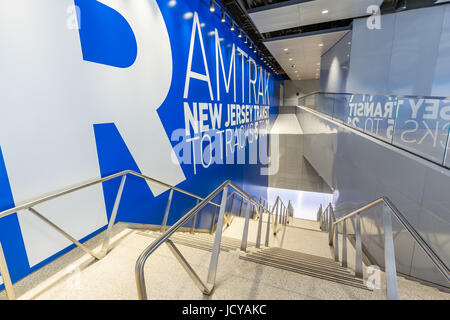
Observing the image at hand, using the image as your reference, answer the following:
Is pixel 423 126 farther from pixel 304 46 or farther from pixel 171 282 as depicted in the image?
pixel 304 46

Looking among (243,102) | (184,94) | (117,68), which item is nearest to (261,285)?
(117,68)

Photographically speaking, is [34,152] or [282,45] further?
[282,45]

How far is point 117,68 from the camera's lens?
2807 millimetres

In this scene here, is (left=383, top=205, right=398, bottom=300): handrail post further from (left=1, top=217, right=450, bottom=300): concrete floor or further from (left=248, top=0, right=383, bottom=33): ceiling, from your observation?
(left=248, top=0, right=383, bottom=33): ceiling

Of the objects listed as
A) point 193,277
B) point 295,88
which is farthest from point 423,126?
point 295,88

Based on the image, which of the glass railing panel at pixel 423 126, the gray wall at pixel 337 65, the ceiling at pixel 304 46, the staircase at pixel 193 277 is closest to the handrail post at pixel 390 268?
the staircase at pixel 193 277

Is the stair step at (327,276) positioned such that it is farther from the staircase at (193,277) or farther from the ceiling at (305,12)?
the ceiling at (305,12)

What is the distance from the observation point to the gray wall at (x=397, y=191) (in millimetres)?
2670

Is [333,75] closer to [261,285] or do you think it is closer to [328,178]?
[328,178]

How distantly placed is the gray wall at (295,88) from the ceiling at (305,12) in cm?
1661

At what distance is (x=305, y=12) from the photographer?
6.33 metres

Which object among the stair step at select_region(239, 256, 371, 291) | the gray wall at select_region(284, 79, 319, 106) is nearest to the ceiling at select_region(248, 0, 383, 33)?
the stair step at select_region(239, 256, 371, 291)
